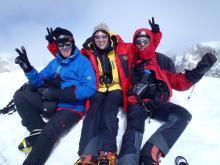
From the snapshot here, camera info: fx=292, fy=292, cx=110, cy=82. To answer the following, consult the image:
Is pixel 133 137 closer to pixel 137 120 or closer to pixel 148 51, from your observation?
pixel 137 120

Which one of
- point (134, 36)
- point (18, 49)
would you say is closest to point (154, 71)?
point (134, 36)


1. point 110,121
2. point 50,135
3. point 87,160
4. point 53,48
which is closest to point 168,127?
point 110,121

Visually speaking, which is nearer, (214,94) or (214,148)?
(214,148)

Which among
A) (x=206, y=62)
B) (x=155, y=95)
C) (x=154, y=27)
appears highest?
(x=154, y=27)

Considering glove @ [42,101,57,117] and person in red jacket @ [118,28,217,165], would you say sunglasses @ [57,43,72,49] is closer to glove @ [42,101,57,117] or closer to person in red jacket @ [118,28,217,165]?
glove @ [42,101,57,117]

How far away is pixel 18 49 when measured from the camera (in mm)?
7070

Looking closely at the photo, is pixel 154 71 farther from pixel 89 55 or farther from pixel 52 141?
pixel 52 141

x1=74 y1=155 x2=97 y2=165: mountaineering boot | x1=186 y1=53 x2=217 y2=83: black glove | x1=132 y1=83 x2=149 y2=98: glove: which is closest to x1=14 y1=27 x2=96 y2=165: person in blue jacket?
x1=132 y1=83 x2=149 y2=98: glove

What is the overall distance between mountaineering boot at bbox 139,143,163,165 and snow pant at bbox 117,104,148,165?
153 mm

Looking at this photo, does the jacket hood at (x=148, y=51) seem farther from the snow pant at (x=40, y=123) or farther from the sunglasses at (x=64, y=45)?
the snow pant at (x=40, y=123)

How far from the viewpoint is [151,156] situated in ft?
17.8

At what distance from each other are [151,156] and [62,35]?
359 centimetres

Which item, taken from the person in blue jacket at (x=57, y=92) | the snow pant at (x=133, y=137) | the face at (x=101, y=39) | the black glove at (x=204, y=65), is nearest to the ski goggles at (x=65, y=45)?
the person in blue jacket at (x=57, y=92)

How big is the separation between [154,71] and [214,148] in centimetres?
215
